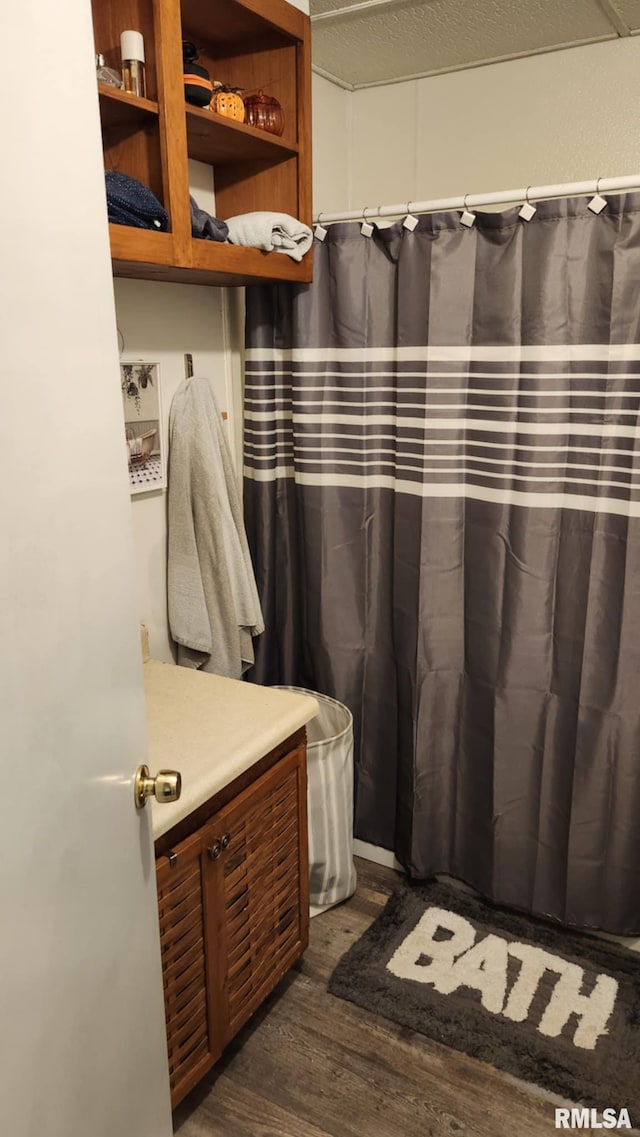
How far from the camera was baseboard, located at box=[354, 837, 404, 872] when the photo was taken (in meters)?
2.42

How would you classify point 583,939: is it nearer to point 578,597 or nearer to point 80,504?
point 578,597

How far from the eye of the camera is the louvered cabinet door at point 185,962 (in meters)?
1.46

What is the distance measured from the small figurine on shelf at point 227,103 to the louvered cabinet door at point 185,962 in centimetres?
149

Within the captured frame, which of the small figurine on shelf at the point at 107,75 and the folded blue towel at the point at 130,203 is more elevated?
the small figurine on shelf at the point at 107,75

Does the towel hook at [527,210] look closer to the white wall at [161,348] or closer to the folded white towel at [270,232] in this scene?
the folded white towel at [270,232]

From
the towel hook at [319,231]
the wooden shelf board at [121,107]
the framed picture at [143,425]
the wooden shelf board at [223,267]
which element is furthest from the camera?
the towel hook at [319,231]

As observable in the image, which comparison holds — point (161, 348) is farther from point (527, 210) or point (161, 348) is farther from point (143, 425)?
point (527, 210)

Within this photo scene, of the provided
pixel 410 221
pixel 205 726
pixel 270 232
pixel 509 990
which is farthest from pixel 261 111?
pixel 509 990

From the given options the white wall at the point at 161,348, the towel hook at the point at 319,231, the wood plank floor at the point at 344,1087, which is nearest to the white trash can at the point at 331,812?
the wood plank floor at the point at 344,1087

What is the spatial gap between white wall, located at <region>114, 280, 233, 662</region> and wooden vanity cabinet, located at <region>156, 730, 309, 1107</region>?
564 millimetres

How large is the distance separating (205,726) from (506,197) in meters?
1.32

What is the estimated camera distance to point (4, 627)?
0.84 metres

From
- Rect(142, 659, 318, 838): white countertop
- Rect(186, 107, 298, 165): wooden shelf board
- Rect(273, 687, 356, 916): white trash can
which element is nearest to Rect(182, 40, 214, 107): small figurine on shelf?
Rect(186, 107, 298, 165): wooden shelf board

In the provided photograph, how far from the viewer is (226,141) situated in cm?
A: 180
